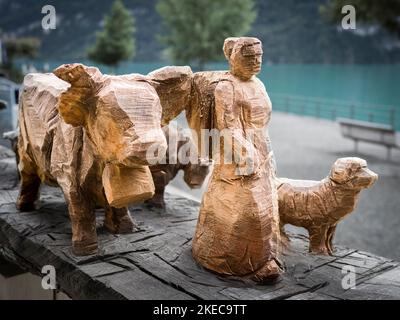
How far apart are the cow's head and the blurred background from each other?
2.78m

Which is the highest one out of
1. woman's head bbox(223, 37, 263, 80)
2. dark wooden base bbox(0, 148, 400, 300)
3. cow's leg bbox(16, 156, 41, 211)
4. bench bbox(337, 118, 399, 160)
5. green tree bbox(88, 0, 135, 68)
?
green tree bbox(88, 0, 135, 68)

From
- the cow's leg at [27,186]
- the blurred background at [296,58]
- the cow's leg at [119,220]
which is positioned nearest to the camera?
the cow's leg at [119,220]

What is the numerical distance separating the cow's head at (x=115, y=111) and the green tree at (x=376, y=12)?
4.62m

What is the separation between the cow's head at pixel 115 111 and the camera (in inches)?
78.7

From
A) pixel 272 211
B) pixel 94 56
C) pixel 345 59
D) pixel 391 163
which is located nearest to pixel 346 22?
pixel 272 211

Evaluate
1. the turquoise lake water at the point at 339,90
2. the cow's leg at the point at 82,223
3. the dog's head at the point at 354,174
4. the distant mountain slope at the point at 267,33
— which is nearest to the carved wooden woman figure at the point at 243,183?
the dog's head at the point at 354,174

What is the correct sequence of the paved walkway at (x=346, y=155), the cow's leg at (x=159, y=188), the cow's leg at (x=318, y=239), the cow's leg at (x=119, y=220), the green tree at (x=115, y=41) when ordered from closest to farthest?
the cow's leg at (x=318, y=239)
the cow's leg at (x=119, y=220)
the cow's leg at (x=159, y=188)
the paved walkway at (x=346, y=155)
the green tree at (x=115, y=41)

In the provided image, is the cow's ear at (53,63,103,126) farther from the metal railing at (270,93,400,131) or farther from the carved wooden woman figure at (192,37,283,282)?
the metal railing at (270,93,400,131)

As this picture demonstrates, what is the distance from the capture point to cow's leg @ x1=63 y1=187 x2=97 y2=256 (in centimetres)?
263

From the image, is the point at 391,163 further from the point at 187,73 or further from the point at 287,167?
the point at 187,73

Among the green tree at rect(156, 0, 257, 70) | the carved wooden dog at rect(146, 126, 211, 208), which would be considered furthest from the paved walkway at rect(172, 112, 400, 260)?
the carved wooden dog at rect(146, 126, 211, 208)

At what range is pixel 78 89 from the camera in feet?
7.14

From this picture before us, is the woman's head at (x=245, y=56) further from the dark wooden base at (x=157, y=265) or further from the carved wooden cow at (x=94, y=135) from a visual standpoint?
the dark wooden base at (x=157, y=265)
